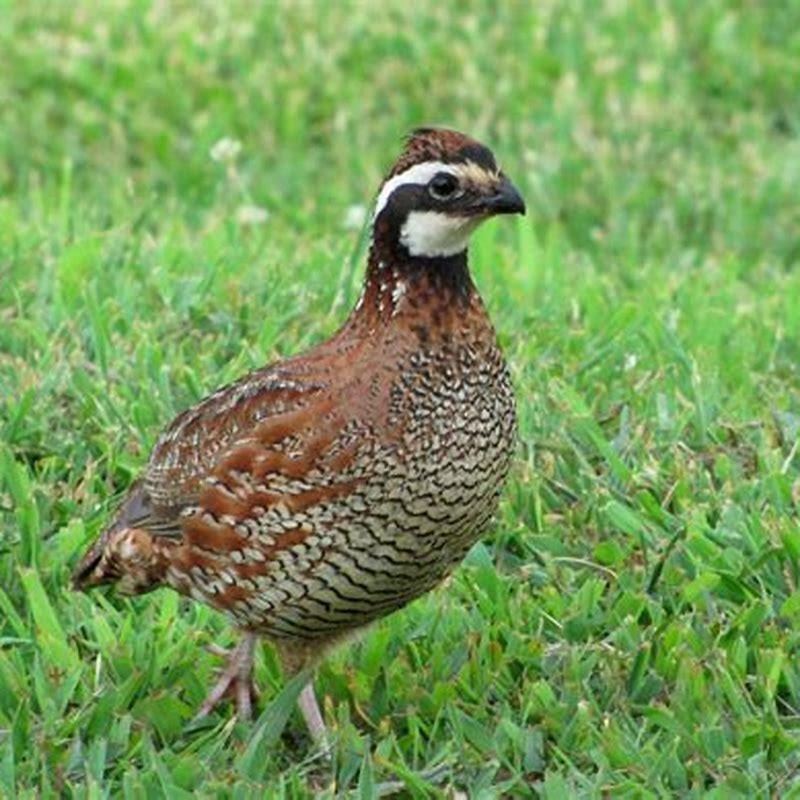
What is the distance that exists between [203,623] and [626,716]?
103 cm

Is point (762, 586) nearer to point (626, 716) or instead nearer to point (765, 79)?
point (626, 716)

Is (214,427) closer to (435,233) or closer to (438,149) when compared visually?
(435,233)

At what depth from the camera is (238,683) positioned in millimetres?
4754

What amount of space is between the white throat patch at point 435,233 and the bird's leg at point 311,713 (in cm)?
95

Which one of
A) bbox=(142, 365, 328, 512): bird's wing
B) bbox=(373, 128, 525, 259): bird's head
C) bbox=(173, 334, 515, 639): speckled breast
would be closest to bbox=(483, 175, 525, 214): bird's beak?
bbox=(373, 128, 525, 259): bird's head

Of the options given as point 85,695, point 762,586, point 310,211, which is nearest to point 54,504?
point 85,695

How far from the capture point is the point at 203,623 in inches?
202

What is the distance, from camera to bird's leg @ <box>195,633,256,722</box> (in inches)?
187

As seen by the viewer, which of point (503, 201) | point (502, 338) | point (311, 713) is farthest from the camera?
point (502, 338)

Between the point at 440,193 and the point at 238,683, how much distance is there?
1139mm

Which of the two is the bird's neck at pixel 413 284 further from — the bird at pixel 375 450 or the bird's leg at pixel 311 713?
the bird's leg at pixel 311 713

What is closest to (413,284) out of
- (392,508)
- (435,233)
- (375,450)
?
(435,233)

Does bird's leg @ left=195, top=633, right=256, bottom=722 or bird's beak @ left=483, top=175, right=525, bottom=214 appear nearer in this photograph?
bird's beak @ left=483, top=175, right=525, bottom=214

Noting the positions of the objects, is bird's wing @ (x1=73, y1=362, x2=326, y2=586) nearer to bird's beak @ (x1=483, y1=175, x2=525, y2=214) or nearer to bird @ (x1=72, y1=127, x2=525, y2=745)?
bird @ (x1=72, y1=127, x2=525, y2=745)
